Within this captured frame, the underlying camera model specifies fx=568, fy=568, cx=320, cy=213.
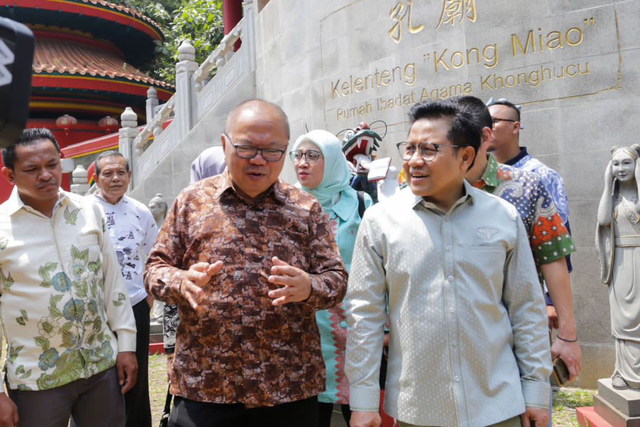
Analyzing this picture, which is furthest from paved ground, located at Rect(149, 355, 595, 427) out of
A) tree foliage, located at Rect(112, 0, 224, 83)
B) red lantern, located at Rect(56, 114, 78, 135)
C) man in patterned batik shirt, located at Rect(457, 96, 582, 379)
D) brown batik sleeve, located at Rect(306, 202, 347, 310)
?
tree foliage, located at Rect(112, 0, 224, 83)

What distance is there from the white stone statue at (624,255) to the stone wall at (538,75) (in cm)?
98

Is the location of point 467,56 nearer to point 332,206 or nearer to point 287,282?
point 332,206

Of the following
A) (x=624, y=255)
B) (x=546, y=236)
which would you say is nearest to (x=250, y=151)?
(x=546, y=236)

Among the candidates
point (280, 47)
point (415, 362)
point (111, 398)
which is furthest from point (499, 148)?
point (280, 47)

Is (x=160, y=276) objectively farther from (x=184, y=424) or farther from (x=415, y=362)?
(x=415, y=362)

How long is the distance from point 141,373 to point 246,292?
195cm

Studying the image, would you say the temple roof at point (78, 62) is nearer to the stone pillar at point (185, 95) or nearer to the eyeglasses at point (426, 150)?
the stone pillar at point (185, 95)

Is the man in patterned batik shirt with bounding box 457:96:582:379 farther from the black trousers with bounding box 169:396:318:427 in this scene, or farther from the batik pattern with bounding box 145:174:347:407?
the black trousers with bounding box 169:396:318:427

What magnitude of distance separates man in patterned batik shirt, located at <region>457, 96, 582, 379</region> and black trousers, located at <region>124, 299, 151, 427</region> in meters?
2.29

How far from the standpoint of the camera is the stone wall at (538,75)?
16.8 feet

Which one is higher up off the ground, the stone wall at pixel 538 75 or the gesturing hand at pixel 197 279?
the stone wall at pixel 538 75

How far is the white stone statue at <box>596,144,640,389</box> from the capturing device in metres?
4.05

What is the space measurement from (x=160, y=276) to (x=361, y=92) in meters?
5.24

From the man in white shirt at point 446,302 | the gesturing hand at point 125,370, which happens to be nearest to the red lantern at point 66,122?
the gesturing hand at point 125,370
